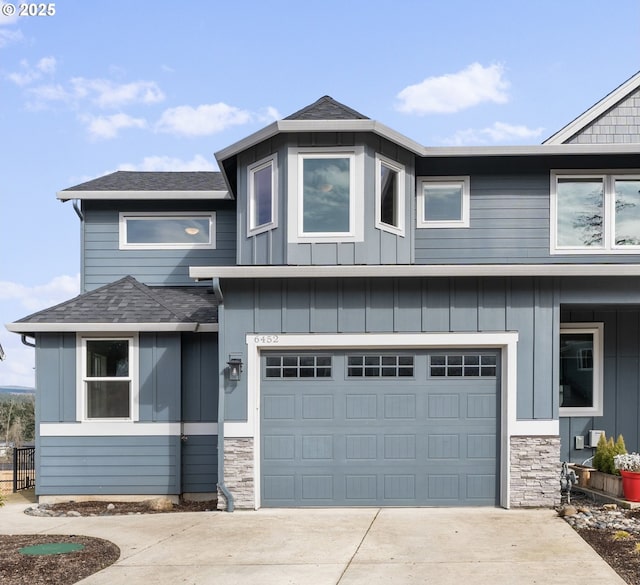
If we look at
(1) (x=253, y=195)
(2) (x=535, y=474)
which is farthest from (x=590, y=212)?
(1) (x=253, y=195)

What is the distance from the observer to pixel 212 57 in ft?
39.0

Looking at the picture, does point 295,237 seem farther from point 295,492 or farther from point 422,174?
point 295,492

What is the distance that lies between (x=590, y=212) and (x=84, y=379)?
8588mm

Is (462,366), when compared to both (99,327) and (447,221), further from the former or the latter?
(99,327)

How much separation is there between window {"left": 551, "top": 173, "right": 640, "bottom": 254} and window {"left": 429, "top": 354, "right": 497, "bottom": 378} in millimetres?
2868

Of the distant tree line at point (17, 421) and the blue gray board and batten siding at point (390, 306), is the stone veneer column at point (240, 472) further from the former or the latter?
the distant tree line at point (17, 421)

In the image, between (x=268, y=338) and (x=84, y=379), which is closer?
(x=268, y=338)

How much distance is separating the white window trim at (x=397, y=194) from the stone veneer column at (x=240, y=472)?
363 centimetres

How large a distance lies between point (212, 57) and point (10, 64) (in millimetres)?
3698

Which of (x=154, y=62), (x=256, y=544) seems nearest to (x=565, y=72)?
(x=154, y=62)

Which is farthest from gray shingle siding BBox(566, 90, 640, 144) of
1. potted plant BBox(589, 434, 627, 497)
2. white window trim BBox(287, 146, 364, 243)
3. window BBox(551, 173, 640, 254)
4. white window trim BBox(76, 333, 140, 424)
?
white window trim BBox(76, 333, 140, 424)

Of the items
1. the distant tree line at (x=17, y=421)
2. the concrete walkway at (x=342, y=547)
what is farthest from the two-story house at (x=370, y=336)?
the distant tree line at (x=17, y=421)

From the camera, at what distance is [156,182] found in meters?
12.1

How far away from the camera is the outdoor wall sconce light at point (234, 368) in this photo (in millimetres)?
8047
